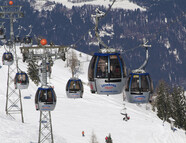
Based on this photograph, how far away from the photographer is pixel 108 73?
13.8 metres

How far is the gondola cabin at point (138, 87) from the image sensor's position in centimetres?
1460

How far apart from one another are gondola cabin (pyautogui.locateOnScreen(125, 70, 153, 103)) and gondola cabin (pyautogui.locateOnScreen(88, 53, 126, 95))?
64 cm

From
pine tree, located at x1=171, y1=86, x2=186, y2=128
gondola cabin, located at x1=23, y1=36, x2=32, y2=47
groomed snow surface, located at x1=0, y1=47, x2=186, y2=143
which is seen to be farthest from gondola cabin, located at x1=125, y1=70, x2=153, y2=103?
pine tree, located at x1=171, y1=86, x2=186, y2=128

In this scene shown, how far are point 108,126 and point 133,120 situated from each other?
6.89m

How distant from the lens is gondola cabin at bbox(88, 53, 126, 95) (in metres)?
13.8

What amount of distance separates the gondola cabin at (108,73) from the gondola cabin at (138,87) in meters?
0.64

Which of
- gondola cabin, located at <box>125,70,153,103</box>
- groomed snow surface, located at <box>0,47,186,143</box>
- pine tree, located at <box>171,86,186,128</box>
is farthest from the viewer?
pine tree, located at <box>171,86,186,128</box>

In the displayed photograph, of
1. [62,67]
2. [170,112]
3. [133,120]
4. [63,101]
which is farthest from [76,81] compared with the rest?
[62,67]

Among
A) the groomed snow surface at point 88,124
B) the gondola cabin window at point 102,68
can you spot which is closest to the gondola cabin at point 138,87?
the gondola cabin window at point 102,68

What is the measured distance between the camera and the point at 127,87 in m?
14.7

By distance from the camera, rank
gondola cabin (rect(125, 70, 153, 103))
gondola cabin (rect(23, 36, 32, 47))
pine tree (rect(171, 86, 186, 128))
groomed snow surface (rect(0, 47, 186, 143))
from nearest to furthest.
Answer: gondola cabin (rect(125, 70, 153, 103))
groomed snow surface (rect(0, 47, 186, 143))
gondola cabin (rect(23, 36, 32, 47))
pine tree (rect(171, 86, 186, 128))

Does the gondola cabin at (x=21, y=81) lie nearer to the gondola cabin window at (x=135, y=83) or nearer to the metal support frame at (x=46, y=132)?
the metal support frame at (x=46, y=132)

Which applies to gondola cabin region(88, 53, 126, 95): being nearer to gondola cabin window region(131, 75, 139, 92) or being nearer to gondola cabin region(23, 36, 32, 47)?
gondola cabin window region(131, 75, 139, 92)

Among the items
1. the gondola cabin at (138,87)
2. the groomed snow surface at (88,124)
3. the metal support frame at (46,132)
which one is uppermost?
the gondola cabin at (138,87)
